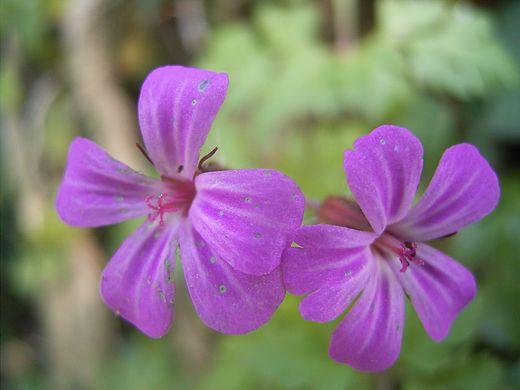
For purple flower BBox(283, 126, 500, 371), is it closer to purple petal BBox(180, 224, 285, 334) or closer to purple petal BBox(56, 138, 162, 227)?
purple petal BBox(180, 224, 285, 334)

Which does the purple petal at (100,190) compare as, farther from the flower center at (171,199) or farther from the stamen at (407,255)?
the stamen at (407,255)

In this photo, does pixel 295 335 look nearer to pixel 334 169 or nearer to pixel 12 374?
pixel 334 169

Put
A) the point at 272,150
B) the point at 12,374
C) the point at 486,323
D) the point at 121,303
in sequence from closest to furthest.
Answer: the point at 121,303 → the point at 486,323 → the point at 272,150 → the point at 12,374

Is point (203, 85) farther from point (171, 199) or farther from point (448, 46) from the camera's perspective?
point (448, 46)

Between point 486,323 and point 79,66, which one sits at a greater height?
point 79,66

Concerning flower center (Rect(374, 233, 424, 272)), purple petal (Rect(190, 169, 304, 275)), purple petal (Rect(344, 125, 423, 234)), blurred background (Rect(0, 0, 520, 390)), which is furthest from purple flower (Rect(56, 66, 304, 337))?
blurred background (Rect(0, 0, 520, 390))

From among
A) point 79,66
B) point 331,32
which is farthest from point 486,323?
point 79,66

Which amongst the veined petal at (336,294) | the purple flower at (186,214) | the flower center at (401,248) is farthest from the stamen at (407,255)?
the purple flower at (186,214)
